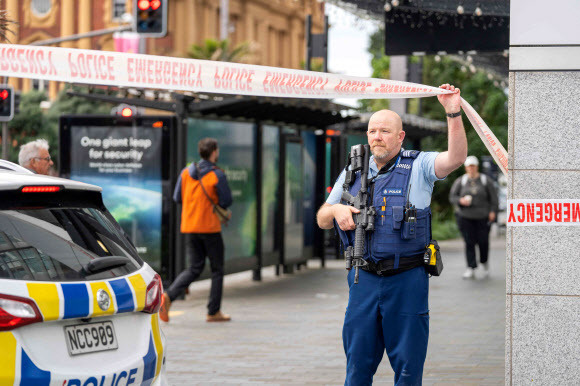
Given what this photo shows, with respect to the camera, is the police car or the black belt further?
the black belt

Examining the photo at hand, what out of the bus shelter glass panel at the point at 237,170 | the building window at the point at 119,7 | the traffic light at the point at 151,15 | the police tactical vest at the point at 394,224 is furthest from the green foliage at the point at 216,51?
the police tactical vest at the point at 394,224

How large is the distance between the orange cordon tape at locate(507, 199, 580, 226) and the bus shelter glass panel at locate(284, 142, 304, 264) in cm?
1059

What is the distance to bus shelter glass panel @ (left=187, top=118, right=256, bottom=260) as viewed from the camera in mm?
14336

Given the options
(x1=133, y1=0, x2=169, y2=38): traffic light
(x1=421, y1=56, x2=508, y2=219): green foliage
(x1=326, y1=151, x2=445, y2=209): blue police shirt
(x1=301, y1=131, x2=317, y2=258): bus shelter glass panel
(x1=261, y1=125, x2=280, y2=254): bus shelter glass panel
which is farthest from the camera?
(x1=421, y1=56, x2=508, y2=219): green foliage

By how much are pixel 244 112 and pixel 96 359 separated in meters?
10.4

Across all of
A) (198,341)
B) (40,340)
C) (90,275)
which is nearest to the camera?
(40,340)

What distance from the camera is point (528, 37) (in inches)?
246

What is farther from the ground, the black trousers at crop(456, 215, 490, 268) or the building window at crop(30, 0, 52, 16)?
the building window at crop(30, 0, 52, 16)

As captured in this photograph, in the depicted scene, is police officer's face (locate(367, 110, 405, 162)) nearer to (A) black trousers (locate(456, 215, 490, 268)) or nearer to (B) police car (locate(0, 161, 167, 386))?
(B) police car (locate(0, 161, 167, 386))

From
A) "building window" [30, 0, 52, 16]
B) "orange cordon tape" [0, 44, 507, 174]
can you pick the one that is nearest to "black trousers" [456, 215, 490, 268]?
"orange cordon tape" [0, 44, 507, 174]

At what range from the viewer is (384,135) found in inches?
223

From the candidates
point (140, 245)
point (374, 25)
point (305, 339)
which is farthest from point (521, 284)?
point (140, 245)

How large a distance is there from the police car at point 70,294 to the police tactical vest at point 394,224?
1123mm

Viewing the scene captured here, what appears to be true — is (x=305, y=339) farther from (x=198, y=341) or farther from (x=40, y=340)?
(x=40, y=340)
